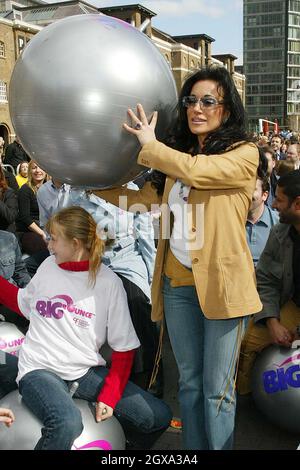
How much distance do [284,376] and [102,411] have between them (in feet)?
3.69

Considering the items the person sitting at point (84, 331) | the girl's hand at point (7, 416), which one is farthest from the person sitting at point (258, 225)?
the girl's hand at point (7, 416)

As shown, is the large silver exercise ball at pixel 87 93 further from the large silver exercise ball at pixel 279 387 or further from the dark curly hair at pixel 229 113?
the large silver exercise ball at pixel 279 387

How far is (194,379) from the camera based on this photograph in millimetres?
2383

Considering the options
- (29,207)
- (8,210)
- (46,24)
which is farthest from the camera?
(46,24)

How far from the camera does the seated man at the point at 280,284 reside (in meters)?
3.14

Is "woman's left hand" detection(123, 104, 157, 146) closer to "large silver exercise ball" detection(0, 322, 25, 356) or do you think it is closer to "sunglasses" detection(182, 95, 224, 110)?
"sunglasses" detection(182, 95, 224, 110)

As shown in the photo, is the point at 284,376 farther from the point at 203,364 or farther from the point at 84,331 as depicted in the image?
the point at 84,331

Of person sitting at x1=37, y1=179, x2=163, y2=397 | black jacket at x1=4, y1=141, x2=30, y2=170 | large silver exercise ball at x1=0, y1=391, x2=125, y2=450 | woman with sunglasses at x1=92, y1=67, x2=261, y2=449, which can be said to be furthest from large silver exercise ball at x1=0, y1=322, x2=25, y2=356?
black jacket at x1=4, y1=141, x2=30, y2=170

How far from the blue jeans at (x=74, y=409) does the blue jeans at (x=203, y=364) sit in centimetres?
26

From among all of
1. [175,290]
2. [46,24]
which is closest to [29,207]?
[175,290]

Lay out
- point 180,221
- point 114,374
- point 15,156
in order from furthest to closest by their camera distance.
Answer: point 15,156
point 114,374
point 180,221

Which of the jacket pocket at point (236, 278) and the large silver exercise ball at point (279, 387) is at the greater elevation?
the jacket pocket at point (236, 278)

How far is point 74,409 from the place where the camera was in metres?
2.38
